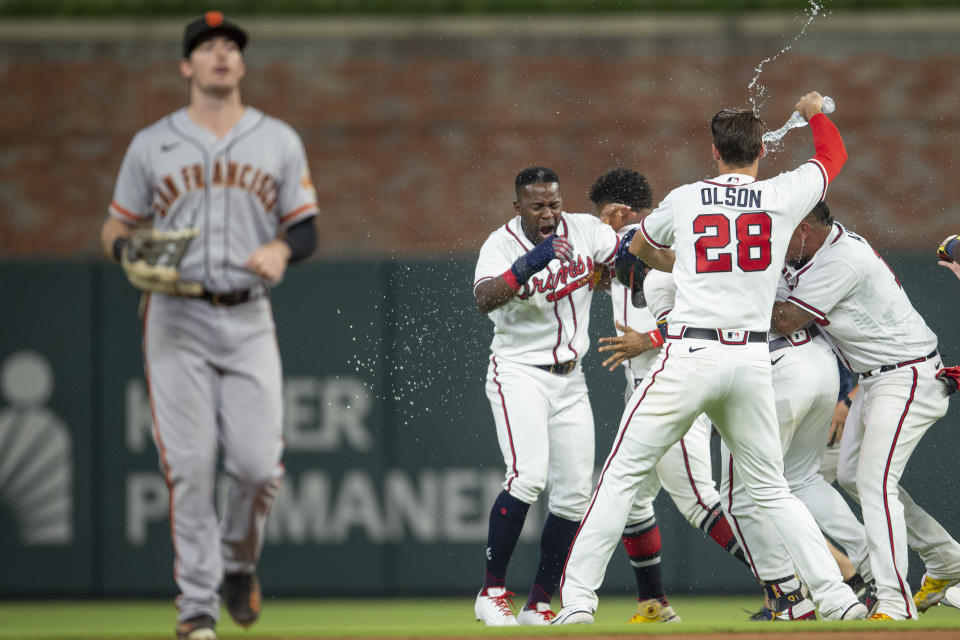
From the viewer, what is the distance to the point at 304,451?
889 cm

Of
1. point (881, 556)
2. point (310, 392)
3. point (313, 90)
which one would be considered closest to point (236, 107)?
point (881, 556)

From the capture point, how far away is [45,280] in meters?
9.04

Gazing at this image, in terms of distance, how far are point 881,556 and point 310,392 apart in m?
4.27

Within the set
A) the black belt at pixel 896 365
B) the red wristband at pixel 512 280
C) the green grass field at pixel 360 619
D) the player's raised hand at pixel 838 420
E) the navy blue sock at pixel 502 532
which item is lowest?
the green grass field at pixel 360 619

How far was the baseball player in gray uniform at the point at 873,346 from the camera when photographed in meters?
5.97

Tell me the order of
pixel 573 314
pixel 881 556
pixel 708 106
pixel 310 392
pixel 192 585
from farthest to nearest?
pixel 708 106
pixel 310 392
pixel 573 314
pixel 881 556
pixel 192 585

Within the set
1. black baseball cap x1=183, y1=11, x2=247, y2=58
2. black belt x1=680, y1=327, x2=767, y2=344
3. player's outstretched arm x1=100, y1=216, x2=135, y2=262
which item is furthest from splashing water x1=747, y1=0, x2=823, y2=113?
player's outstretched arm x1=100, y1=216, x2=135, y2=262

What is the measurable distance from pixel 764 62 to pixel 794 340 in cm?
492

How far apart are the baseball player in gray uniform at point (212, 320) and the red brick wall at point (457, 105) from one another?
Result: 18.5 feet

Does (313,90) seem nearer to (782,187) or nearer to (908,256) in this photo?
(908,256)

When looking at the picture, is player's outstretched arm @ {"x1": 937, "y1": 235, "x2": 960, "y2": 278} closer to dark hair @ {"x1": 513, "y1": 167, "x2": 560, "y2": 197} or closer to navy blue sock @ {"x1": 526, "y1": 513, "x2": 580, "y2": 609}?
dark hair @ {"x1": 513, "y1": 167, "x2": 560, "y2": 197}

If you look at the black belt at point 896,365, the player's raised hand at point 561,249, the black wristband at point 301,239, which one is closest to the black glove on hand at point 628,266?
the player's raised hand at point 561,249

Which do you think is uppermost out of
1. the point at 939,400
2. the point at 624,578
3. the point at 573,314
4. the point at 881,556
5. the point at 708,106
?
the point at 708,106

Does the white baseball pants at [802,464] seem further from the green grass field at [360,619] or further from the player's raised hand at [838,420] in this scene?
the player's raised hand at [838,420]
